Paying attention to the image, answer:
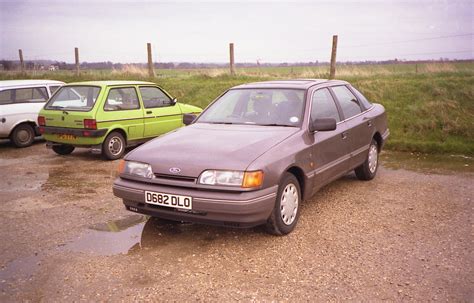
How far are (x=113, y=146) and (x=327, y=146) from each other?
16.5 ft

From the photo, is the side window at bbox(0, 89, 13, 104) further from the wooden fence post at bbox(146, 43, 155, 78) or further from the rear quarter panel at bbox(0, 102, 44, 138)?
the wooden fence post at bbox(146, 43, 155, 78)

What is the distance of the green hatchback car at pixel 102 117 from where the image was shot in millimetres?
8570

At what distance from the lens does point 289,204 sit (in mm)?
A: 4750

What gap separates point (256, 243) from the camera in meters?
4.58

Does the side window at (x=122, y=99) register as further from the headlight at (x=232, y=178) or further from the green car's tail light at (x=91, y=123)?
the headlight at (x=232, y=178)

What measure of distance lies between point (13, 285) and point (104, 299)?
87 cm

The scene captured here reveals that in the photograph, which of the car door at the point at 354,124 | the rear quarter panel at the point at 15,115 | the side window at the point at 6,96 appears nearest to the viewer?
the car door at the point at 354,124

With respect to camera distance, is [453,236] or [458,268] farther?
[453,236]

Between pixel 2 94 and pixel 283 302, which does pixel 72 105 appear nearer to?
pixel 2 94

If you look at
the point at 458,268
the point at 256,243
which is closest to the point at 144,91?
the point at 256,243

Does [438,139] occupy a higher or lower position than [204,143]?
lower

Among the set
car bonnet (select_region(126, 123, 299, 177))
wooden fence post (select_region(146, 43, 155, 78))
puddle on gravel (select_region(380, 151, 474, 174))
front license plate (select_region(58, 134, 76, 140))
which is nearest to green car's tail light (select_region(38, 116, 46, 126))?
front license plate (select_region(58, 134, 76, 140))

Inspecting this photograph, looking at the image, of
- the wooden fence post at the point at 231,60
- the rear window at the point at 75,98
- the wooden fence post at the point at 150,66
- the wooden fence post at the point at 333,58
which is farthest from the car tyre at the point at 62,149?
the wooden fence post at the point at 150,66

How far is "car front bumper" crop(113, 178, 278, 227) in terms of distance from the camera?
4.11 m
